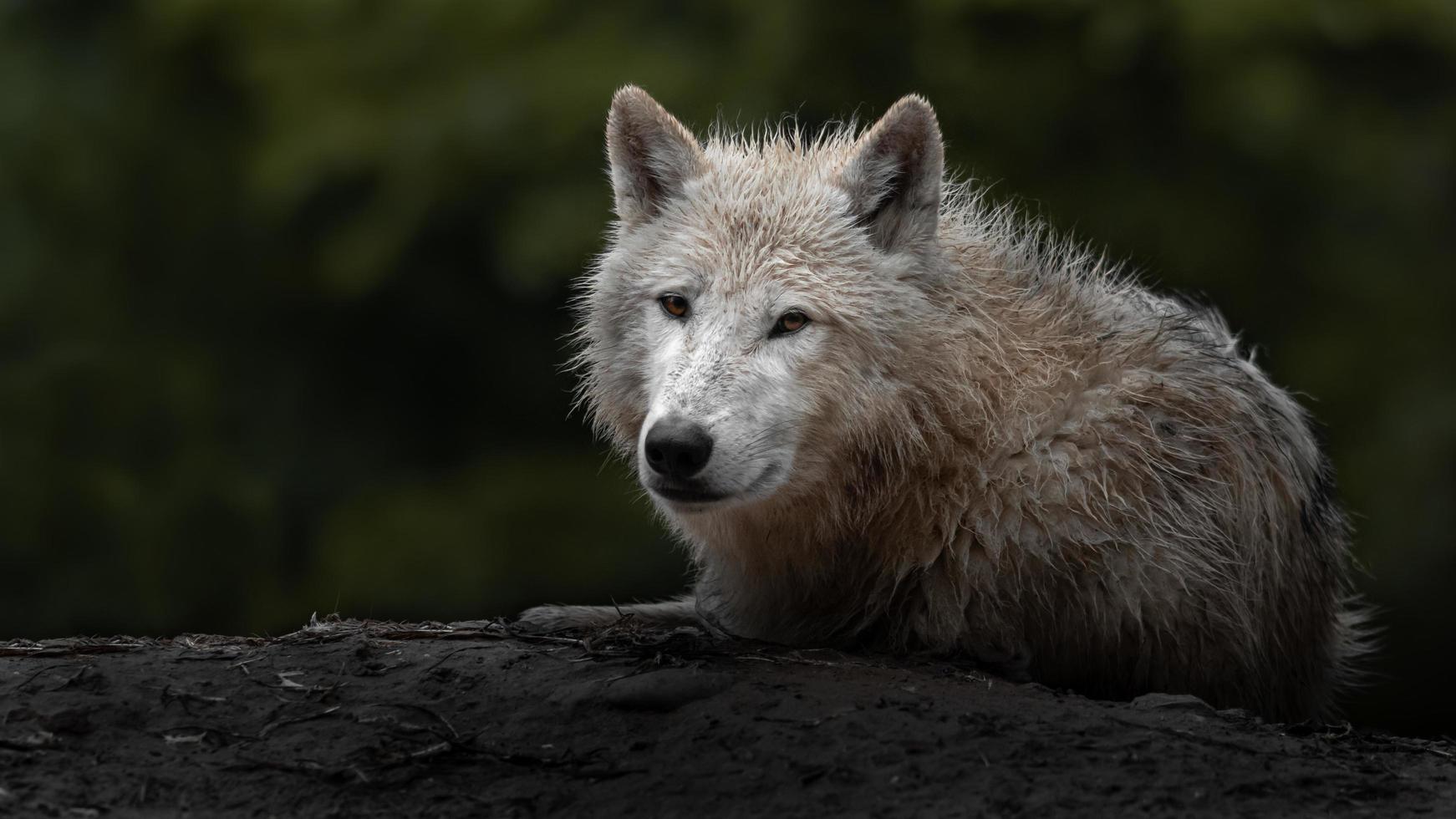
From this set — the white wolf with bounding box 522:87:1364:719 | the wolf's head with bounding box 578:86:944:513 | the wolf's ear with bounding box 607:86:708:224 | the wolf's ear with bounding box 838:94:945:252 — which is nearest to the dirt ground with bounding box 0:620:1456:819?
the white wolf with bounding box 522:87:1364:719

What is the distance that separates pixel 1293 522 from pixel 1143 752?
1.82 m

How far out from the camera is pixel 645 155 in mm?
5336

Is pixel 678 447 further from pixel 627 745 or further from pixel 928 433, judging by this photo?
pixel 928 433

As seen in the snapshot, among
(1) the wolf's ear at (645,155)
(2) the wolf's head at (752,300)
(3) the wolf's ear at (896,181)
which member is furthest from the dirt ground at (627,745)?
(1) the wolf's ear at (645,155)

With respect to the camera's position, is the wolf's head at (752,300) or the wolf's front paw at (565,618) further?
the wolf's front paw at (565,618)

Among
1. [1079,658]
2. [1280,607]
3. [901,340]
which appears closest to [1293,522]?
[1280,607]

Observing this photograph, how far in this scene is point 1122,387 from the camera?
202 inches

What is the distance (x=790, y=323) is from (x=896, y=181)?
690mm

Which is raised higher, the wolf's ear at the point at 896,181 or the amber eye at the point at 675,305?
the wolf's ear at the point at 896,181

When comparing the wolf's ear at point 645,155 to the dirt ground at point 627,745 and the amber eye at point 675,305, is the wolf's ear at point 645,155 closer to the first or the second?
the amber eye at point 675,305

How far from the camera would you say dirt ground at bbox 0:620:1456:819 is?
358cm

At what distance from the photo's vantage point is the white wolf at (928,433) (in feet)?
15.9

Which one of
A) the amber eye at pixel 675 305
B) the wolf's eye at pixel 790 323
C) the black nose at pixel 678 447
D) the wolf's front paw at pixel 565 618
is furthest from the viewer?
the wolf's front paw at pixel 565 618

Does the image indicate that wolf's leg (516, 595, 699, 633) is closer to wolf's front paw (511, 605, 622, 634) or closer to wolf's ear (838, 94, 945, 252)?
wolf's front paw (511, 605, 622, 634)
